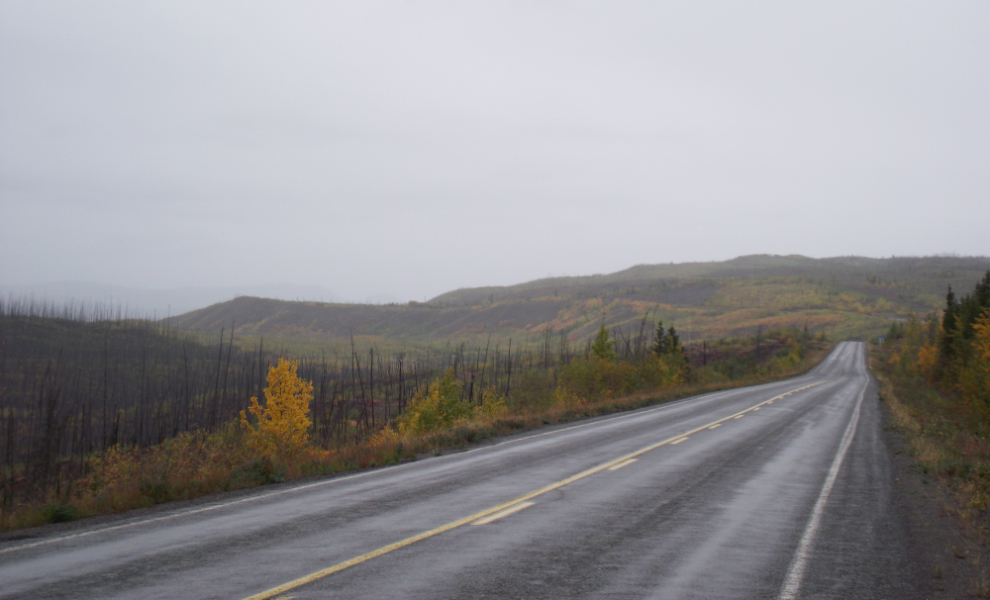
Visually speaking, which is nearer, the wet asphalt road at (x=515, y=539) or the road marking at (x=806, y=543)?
the wet asphalt road at (x=515, y=539)

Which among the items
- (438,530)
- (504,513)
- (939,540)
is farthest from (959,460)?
(438,530)

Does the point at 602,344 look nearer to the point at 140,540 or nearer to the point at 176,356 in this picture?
the point at 140,540

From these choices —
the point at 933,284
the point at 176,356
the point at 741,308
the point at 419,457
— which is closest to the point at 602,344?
the point at 419,457

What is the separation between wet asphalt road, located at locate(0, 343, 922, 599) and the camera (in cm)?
480

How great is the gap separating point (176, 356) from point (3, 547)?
85.8m

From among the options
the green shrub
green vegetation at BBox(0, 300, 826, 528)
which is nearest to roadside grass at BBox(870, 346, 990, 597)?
green vegetation at BBox(0, 300, 826, 528)

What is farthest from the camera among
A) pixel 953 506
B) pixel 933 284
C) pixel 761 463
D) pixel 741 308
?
pixel 933 284

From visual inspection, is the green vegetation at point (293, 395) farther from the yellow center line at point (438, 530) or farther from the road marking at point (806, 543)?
the road marking at point (806, 543)

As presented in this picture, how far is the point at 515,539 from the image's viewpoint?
6191 millimetres

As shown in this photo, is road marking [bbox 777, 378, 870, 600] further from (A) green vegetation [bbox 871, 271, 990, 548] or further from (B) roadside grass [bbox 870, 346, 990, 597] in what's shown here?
(A) green vegetation [bbox 871, 271, 990, 548]

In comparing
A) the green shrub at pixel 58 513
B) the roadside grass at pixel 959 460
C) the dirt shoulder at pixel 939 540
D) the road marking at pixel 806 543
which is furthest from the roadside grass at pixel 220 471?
the roadside grass at pixel 959 460

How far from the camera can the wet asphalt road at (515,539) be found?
15.8ft

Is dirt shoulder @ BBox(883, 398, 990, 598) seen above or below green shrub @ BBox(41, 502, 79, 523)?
above

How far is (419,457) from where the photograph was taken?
1245 centimetres
